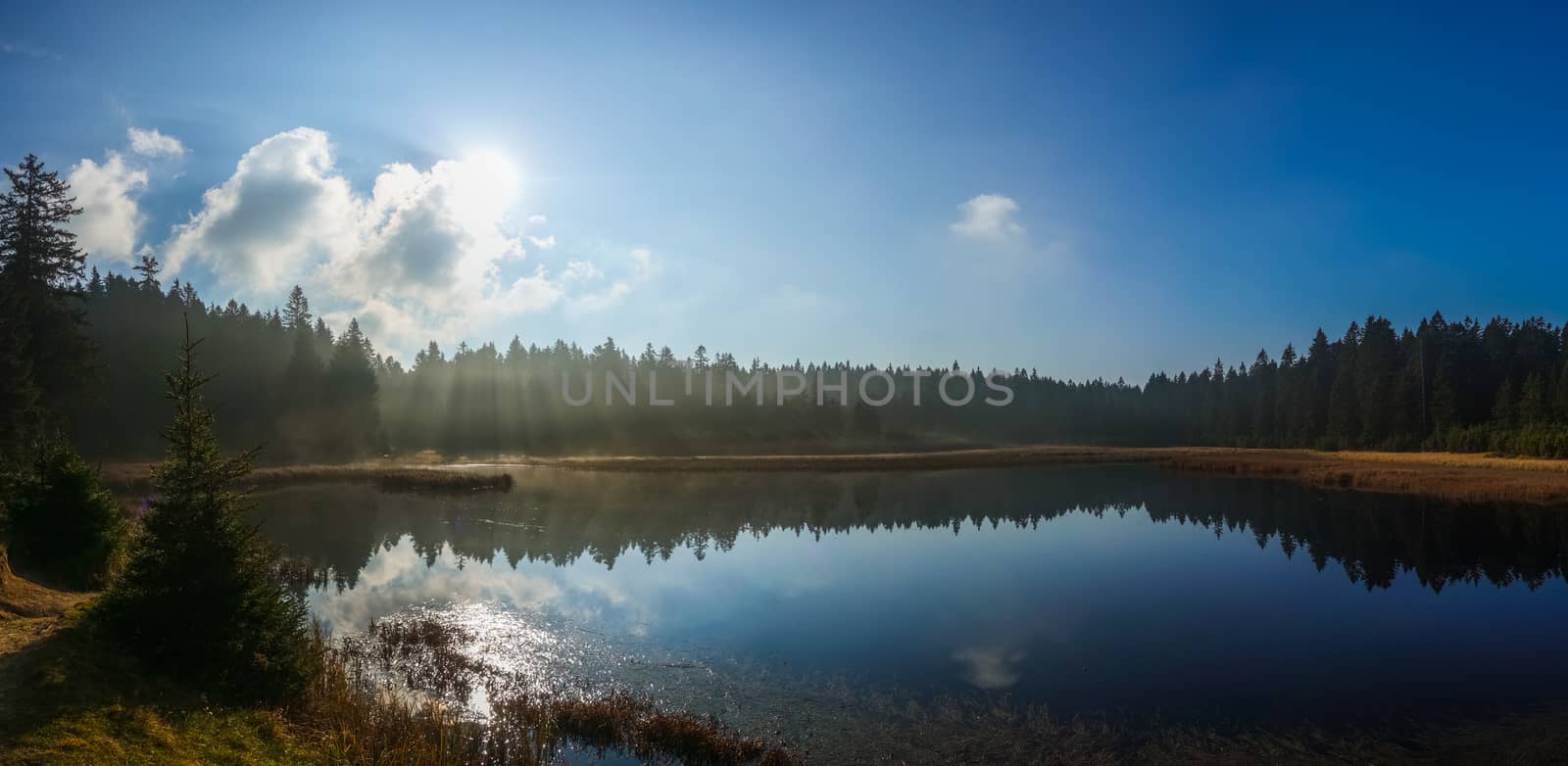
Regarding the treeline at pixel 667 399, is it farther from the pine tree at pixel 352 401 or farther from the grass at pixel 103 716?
the grass at pixel 103 716

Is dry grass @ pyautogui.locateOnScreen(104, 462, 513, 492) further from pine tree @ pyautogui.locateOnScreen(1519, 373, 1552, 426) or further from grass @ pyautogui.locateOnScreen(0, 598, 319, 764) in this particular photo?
pine tree @ pyautogui.locateOnScreen(1519, 373, 1552, 426)

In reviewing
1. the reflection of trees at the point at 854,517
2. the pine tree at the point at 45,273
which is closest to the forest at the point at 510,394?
the pine tree at the point at 45,273

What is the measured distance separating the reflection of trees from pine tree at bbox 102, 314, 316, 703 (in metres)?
15.9

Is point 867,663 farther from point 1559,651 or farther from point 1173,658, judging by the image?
point 1559,651

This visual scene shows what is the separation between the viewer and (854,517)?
47781mm

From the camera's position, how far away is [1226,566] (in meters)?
32.2

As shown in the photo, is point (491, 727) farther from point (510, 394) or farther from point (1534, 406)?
point (510, 394)

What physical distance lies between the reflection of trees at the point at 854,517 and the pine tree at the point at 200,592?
52.0 ft

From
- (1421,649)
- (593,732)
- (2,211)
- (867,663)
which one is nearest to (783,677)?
(867,663)

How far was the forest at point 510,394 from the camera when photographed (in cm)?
4650

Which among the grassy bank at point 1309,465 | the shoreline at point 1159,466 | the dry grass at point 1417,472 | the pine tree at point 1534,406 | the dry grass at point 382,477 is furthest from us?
the pine tree at point 1534,406

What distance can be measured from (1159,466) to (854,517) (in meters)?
60.4

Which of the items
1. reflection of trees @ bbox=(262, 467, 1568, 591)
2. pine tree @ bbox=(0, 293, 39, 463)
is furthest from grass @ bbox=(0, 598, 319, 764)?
pine tree @ bbox=(0, 293, 39, 463)

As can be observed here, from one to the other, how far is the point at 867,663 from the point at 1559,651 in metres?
19.0
